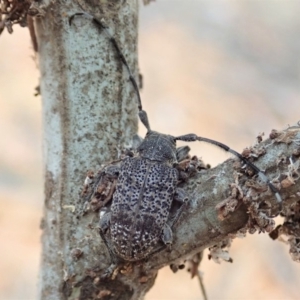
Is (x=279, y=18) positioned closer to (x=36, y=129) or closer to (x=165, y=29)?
(x=165, y=29)

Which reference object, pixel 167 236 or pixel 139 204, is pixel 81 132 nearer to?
pixel 139 204

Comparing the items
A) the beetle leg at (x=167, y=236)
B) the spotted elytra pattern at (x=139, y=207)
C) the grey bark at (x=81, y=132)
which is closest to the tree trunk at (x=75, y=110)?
the grey bark at (x=81, y=132)

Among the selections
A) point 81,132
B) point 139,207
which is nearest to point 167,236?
point 139,207

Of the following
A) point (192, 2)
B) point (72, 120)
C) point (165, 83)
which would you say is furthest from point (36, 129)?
point (72, 120)

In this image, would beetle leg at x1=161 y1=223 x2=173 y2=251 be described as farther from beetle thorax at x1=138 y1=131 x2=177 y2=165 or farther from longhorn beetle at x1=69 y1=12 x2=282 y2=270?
beetle thorax at x1=138 y1=131 x2=177 y2=165

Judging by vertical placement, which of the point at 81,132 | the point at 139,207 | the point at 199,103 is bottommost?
Result: the point at 139,207

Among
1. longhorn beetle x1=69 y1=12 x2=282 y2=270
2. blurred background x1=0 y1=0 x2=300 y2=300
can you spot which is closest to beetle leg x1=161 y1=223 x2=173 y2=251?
longhorn beetle x1=69 y1=12 x2=282 y2=270

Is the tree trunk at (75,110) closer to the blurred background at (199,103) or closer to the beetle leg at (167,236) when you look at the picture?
the beetle leg at (167,236)

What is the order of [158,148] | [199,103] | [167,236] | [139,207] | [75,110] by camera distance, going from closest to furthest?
[167,236]
[139,207]
[75,110]
[158,148]
[199,103]
